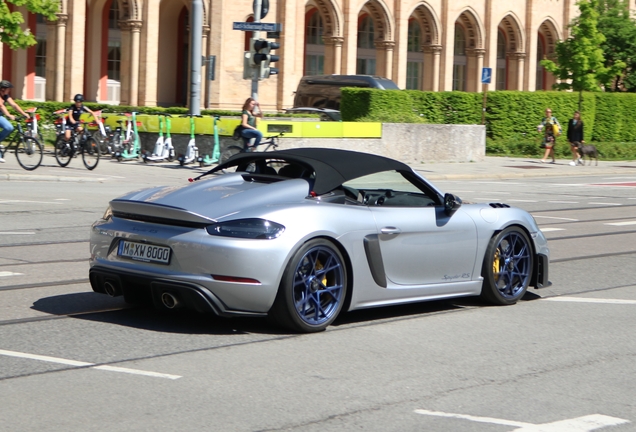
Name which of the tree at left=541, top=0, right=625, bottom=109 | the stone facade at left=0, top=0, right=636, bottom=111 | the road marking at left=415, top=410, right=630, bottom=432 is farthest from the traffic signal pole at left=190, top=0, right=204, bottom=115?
the tree at left=541, top=0, right=625, bottom=109

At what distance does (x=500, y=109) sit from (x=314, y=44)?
19.5m

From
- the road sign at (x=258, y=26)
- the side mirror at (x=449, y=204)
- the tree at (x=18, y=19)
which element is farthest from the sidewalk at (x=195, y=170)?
the side mirror at (x=449, y=204)

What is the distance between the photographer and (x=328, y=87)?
38.2 meters

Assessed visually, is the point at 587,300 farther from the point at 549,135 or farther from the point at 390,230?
the point at 549,135

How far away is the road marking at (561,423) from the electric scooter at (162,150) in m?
21.5

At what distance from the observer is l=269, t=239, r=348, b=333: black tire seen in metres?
6.90

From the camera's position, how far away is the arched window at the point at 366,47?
58844mm

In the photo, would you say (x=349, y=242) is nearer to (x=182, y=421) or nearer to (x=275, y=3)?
(x=182, y=421)

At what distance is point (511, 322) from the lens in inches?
308

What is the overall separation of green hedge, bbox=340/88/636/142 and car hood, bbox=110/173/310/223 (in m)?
23.9

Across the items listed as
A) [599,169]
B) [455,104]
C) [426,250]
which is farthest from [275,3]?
[426,250]

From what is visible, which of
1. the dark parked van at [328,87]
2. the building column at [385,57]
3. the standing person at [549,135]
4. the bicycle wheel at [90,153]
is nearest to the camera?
the bicycle wheel at [90,153]

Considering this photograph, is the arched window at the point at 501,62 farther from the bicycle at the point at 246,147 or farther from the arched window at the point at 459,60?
the bicycle at the point at 246,147

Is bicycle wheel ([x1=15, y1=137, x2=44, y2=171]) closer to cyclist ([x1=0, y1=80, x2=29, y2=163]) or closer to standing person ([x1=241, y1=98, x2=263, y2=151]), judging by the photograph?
cyclist ([x1=0, y1=80, x2=29, y2=163])
